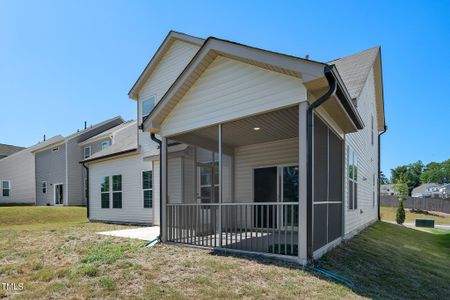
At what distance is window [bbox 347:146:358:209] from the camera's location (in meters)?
8.94

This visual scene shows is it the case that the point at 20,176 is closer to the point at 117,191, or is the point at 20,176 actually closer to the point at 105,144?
the point at 105,144

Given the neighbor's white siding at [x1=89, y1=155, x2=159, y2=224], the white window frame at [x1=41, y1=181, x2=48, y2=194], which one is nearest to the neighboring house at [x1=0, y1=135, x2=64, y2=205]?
the white window frame at [x1=41, y1=181, x2=48, y2=194]

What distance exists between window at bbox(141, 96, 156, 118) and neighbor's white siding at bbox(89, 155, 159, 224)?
6.32 feet

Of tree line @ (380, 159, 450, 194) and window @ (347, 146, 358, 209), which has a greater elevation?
window @ (347, 146, 358, 209)

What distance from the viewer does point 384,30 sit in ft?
43.8

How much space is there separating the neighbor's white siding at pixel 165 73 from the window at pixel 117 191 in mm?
2410

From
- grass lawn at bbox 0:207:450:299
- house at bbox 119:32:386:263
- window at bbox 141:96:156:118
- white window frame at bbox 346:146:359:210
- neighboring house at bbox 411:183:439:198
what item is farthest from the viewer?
neighboring house at bbox 411:183:439:198

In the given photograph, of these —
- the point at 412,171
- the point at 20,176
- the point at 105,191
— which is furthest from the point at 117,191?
the point at 412,171

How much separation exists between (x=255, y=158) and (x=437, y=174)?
11043 centimetres

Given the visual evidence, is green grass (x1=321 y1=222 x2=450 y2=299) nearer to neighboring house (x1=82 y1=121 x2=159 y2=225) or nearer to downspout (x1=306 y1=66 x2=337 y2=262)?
downspout (x1=306 y1=66 x2=337 y2=262)

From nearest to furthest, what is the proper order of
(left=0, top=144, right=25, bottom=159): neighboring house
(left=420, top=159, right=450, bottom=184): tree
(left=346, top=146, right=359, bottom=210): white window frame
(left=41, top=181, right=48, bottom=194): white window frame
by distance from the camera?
(left=346, top=146, right=359, bottom=210): white window frame
(left=41, top=181, right=48, bottom=194): white window frame
(left=0, top=144, right=25, bottom=159): neighboring house
(left=420, top=159, right=450, bottom=184): tree

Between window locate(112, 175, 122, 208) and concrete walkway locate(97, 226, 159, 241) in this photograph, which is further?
window locate(112, 175, 122, 208)

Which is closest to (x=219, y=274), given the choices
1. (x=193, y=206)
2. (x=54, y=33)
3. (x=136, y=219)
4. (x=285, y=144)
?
(x=193, y=206)

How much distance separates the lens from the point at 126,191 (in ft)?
43.2
